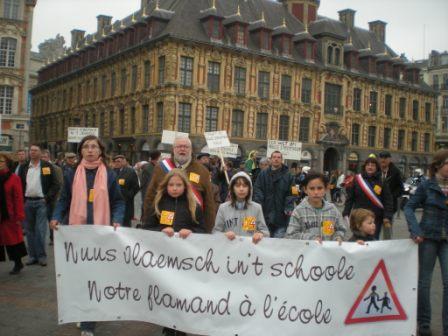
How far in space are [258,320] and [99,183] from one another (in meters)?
2.11

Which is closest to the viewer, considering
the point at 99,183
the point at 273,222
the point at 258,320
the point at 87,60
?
the point at 258,320

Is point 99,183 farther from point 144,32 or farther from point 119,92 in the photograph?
point 119,92

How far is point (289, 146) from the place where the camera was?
1934 cm

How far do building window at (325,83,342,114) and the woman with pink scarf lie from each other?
1399 inches

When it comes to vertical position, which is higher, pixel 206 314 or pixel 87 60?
pixel 87 60

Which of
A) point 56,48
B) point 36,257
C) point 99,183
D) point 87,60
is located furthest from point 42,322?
point 56,48

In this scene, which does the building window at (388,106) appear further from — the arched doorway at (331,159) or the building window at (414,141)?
the arched doorway at (331,159)

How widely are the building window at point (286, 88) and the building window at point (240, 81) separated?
131 inches

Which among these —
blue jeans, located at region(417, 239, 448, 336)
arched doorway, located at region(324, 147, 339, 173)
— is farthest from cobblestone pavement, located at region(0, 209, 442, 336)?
arched doorway, located at region(324, 147, 339, 173)

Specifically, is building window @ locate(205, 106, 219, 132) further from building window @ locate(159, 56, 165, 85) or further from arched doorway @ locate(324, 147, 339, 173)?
arched doorway @ locate(324, 147, 339, 173)

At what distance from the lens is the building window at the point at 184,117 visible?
32.4 meters

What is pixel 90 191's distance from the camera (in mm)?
5324

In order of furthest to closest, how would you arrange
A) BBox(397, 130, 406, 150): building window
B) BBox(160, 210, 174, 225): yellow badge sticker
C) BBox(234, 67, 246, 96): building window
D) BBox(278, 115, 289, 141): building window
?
BBox(397, 130, 406, 150): building window → BBox(278, 115, 289, 141): building window → BBox(234, 67, 246, 96): building window → BBox(160, 210, 174, 225): yellow badge sticker

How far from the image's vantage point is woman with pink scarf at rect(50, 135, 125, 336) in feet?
17.3
